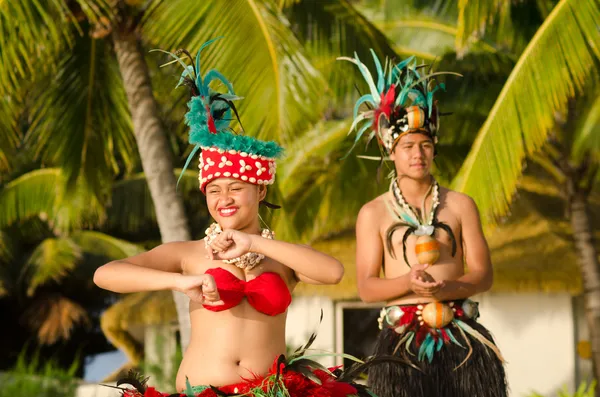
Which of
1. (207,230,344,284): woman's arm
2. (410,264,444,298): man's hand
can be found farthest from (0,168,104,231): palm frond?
(207,230,344,284): woman's arm

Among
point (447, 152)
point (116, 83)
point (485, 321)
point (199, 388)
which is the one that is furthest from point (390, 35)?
point (199, 388)

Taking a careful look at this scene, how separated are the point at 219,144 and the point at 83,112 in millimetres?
6096

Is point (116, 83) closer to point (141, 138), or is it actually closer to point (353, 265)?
point (141, 138)

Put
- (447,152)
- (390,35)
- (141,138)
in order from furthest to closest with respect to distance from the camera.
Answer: (390,35) → (447,152) → (141,138)

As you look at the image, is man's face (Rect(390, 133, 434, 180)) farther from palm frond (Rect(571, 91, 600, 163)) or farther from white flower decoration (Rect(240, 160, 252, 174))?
palm frond (Rect(571, 91, 600, 163))

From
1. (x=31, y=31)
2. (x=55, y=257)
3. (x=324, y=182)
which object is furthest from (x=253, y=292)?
(x=55, y=257)

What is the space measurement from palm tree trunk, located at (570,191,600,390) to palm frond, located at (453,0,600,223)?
13.9 feet

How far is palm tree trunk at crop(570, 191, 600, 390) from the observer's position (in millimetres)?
12000

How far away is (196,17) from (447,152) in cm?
455

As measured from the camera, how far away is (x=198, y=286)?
3.37m

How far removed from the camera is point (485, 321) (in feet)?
42.5

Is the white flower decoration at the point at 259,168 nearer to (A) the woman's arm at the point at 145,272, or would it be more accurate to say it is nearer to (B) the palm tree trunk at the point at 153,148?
(A) the woman's arm at the point at 145,272

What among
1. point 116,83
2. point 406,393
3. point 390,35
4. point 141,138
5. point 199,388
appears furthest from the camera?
point 390,35

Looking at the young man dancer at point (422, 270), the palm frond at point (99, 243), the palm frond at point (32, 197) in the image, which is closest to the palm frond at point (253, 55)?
the young man dancer at point (422, 270)
